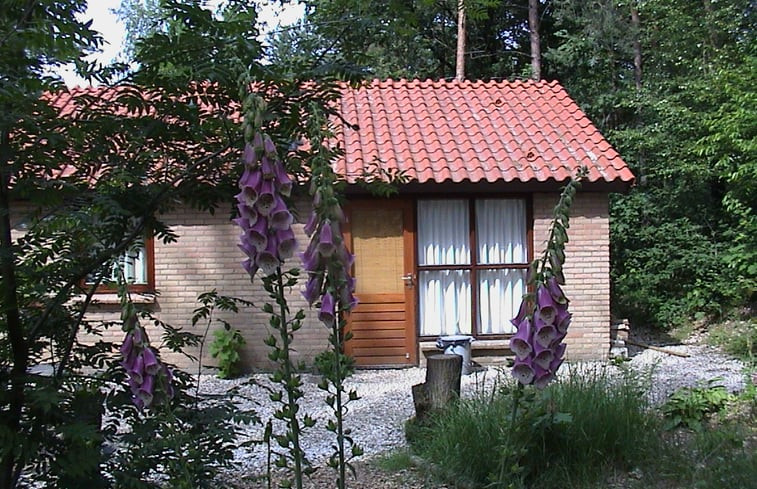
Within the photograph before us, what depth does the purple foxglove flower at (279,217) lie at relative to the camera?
192 centimetres

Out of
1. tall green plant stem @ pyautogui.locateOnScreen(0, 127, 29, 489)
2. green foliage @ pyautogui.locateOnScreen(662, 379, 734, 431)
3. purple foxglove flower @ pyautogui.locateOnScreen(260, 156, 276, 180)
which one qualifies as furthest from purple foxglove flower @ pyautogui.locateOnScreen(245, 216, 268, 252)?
green foliage @ pyautogui.locateOnScreen(662, 379, 734, 431)

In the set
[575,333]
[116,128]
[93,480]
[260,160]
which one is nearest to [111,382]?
[93,480]

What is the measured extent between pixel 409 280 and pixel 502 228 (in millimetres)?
1576

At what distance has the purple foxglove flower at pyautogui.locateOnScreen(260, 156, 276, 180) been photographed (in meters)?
1.94

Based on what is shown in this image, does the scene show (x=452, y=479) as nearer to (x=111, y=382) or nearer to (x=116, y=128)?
(x=111, y=382)

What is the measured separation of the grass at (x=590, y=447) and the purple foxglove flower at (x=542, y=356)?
2.32 m

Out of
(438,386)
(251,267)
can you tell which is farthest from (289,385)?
(438,386)

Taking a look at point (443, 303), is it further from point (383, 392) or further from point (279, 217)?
point (279, 217)

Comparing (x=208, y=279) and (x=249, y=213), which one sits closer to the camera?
(x=249, y=213)

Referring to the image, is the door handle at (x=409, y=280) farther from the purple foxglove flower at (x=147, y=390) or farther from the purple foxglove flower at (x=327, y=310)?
the purple foxglove flower at (x=327, y=310)

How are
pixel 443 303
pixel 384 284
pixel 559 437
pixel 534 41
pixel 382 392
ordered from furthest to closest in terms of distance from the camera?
pixel 534 41, pixel 443 303, pixel 384 284, pixel 382 392, pixel 559 437

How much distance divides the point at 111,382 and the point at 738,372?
8514 mm

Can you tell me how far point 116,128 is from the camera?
129 inches

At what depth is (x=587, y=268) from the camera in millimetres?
10055
